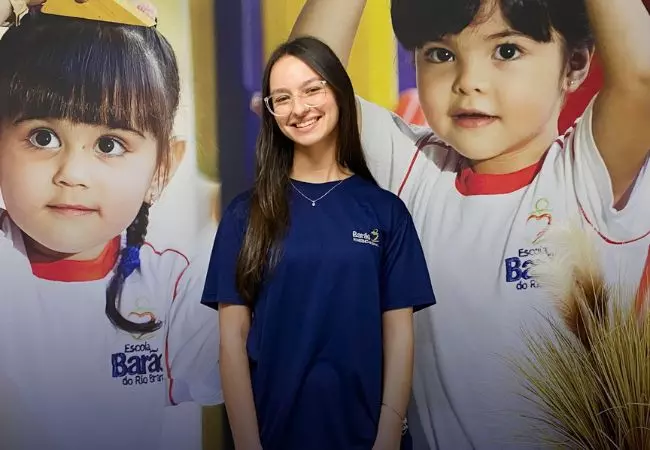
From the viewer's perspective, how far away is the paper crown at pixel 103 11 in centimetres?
164

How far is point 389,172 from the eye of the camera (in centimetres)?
181

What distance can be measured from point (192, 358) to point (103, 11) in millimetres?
905

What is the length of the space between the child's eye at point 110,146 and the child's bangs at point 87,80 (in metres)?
0.04

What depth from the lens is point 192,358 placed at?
1.71 metres

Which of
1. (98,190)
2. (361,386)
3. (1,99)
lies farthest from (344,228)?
(1,99)

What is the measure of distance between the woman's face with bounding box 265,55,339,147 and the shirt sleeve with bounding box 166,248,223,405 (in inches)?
24.0

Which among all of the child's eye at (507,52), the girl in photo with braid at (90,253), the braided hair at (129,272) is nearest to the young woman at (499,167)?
the child's eye at (507,52)

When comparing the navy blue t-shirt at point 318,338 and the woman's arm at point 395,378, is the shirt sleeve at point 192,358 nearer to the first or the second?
the navy blue t-shirt at point 318,338

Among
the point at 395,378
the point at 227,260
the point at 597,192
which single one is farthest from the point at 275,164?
the point at 597,192

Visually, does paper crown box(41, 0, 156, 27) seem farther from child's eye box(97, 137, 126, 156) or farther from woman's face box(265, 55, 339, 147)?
woman's face box(265, 55, 339, 147)

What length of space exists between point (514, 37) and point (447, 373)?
0.91 meters

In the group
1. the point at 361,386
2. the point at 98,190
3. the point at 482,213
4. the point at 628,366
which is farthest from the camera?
the point at 482,213

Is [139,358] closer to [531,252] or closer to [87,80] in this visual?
[87,80]

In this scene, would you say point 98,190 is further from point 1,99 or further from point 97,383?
point 97,383
